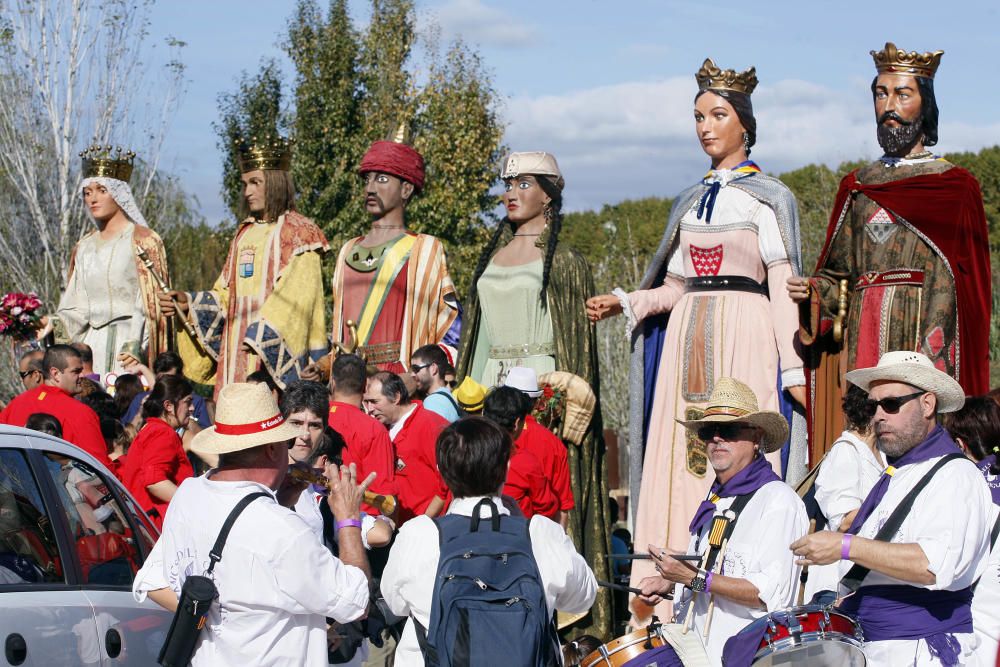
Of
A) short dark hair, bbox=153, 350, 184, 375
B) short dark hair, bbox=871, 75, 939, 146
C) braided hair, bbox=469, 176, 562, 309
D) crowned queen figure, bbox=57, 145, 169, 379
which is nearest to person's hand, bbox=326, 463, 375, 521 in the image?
braided hair, bbox=469, 176, 562, 309

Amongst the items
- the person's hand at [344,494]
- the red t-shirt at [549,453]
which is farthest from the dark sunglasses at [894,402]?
the red t-shirt at [549,453]

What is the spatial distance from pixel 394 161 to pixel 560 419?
2292 millimetres

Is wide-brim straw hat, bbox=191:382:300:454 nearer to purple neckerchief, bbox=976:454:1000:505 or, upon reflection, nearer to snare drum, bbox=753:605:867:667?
snare drum, bbox=753:605:867:667

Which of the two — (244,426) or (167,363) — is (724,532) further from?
(167,363)

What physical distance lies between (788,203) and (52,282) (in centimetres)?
1766

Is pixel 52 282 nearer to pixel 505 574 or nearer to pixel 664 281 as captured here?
pixel 664 281

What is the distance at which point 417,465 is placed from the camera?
6902mm

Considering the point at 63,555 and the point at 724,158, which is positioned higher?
the point at 724,158

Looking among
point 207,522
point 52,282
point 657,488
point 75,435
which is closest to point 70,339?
point 75,435

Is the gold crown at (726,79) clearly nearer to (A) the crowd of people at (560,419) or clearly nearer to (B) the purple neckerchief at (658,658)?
(A) the crowd of people at (560,419)

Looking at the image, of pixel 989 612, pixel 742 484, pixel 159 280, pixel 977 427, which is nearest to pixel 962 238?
pixel 977 427

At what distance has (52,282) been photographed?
22844 millimetres

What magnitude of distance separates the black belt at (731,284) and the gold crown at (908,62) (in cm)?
130

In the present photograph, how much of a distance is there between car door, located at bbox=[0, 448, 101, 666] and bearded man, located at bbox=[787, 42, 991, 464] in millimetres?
3980
